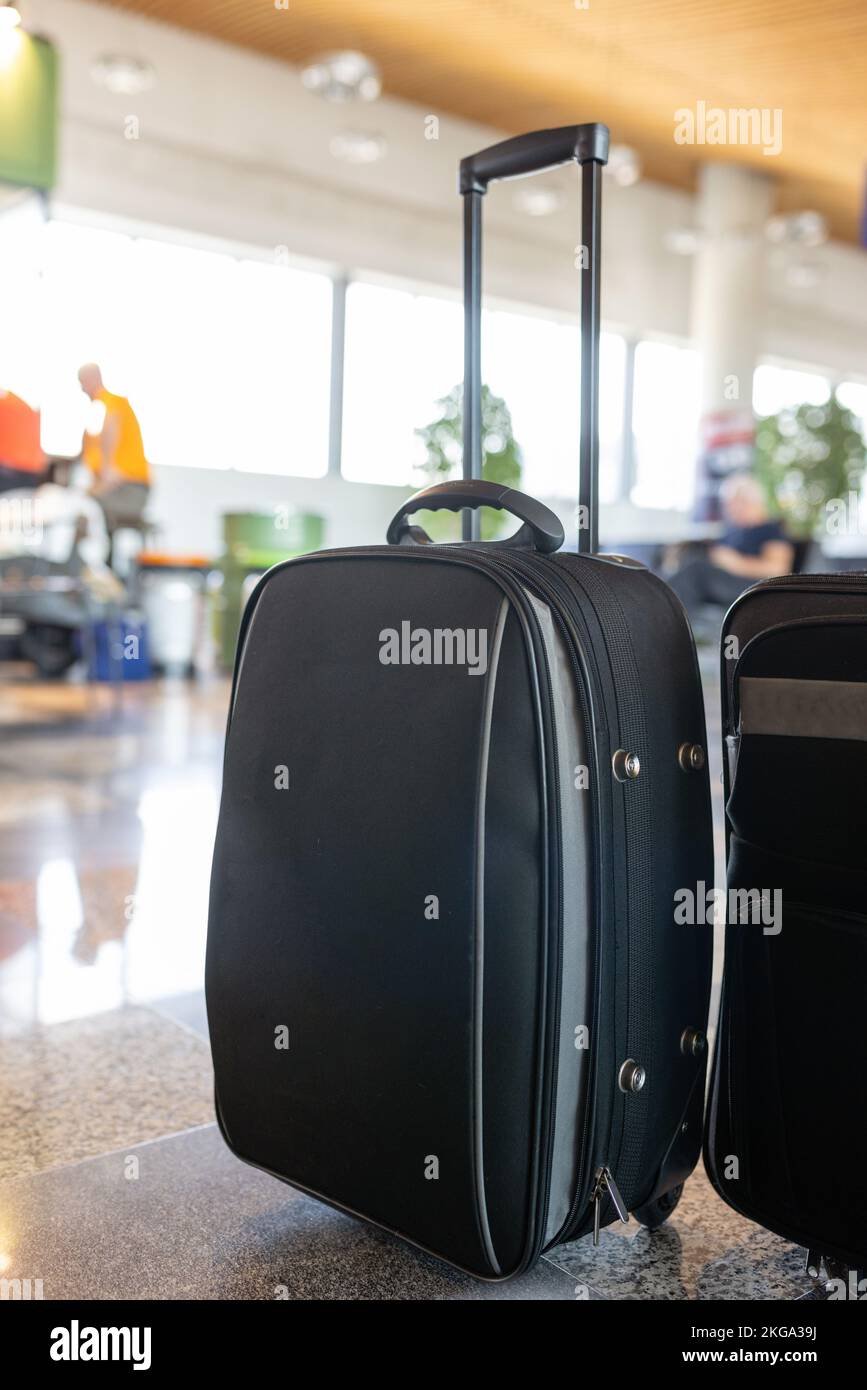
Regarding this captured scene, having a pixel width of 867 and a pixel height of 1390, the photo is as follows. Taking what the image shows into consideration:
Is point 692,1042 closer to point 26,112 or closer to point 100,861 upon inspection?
point 100,861

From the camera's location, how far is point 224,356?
27.6 feet

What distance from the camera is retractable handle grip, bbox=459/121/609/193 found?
3.18 ft

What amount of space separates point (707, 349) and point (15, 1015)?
927 cm

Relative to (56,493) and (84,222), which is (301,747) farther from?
(84,222)

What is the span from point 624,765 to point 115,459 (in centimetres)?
483

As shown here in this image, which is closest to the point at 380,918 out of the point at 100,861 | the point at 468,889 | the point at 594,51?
the point at 468,889

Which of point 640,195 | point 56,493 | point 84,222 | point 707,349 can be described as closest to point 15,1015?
point 56,493

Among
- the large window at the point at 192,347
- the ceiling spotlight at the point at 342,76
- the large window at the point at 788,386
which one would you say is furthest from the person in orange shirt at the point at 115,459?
the large window at the point at 788,386

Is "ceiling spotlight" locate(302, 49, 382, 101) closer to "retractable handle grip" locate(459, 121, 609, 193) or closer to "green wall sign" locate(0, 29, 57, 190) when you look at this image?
"green wall sign" locate(0, 29, 57, 190)

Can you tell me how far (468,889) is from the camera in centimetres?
80

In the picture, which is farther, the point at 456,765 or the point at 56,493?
the point at 56,493

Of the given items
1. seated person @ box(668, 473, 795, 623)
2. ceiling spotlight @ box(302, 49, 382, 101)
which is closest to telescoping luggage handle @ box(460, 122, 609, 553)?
seated person @ box(668, 473, 795, 623)

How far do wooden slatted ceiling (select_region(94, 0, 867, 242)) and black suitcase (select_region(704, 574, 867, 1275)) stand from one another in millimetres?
7191

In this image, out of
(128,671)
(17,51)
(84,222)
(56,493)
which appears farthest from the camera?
(84,222)
